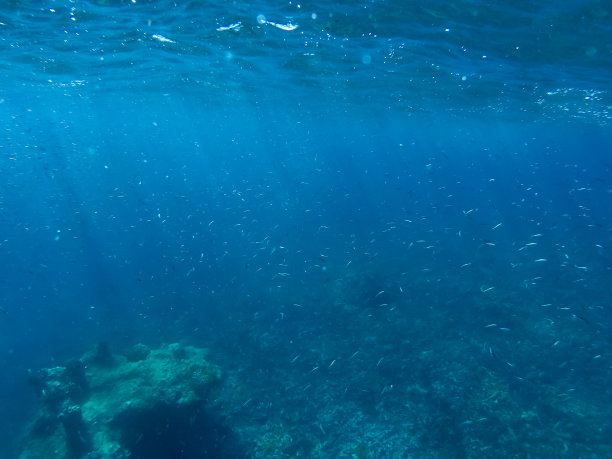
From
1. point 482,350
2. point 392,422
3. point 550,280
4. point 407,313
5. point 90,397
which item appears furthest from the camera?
point 550,280

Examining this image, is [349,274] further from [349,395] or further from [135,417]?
[135,417]

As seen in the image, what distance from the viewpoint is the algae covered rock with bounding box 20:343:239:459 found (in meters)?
10.2

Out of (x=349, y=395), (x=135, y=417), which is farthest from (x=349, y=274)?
(x=135, y=417)

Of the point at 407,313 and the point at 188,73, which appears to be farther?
the point at 188,73

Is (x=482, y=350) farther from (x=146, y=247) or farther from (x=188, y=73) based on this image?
(x=146, y=247)

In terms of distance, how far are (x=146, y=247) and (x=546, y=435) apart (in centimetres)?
3206

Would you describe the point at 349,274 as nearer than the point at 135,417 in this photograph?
No

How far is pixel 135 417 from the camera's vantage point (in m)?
10.4

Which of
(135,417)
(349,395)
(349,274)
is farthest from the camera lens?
(349,274)

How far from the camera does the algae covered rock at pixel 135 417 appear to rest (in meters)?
10.2

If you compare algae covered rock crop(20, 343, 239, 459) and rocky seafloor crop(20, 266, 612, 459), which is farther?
rocky seafloor crop(20, 266, 612, 459)

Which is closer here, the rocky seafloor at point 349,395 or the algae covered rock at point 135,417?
the algae covered rock at point 135,417

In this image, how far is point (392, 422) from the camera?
1149 cm

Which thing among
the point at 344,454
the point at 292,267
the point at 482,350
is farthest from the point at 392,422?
the point at 292,267
